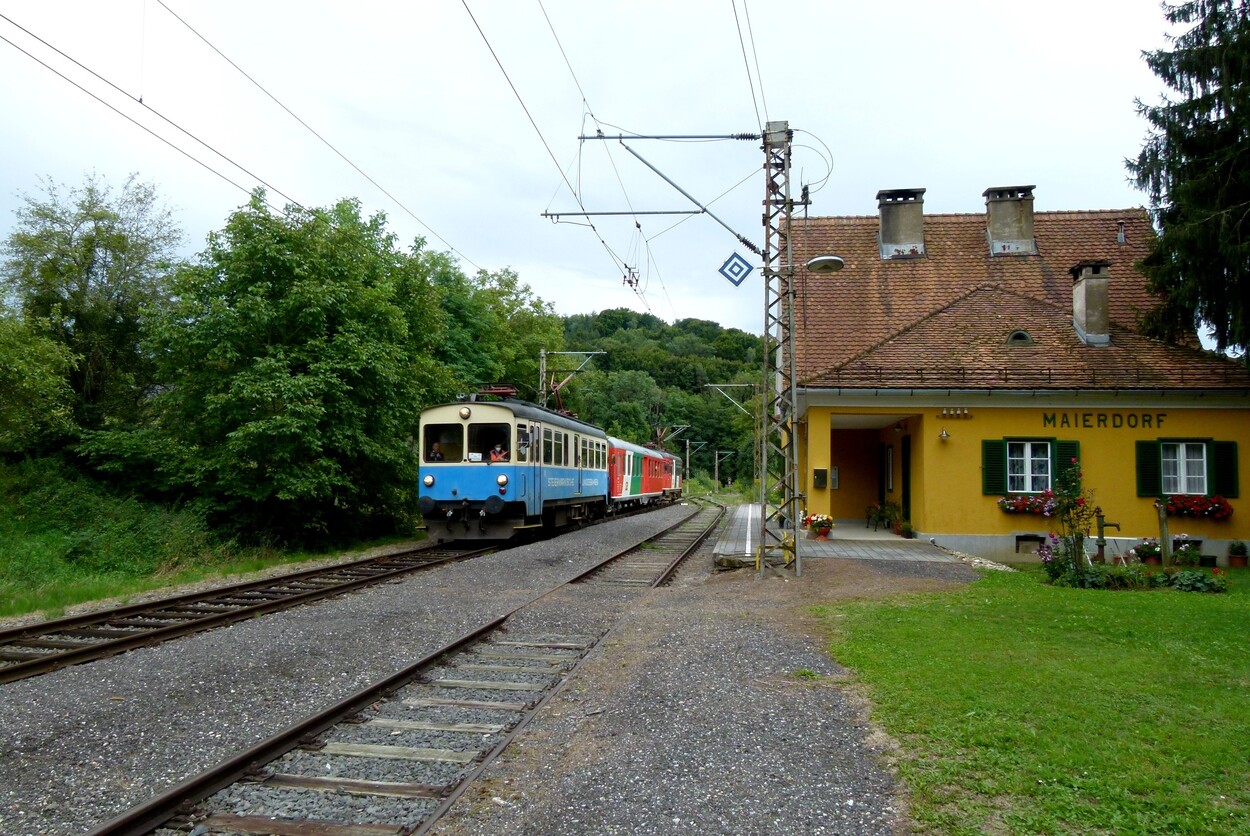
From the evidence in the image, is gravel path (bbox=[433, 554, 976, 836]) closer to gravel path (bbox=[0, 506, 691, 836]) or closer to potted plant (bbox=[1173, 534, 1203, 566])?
gravel path (bbox=[0, 506, 691, 836])

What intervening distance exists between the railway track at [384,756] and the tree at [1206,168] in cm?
1310

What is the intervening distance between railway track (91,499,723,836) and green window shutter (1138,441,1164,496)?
45.1ft

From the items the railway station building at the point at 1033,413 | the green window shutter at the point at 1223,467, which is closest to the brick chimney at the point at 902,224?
the railway station building at the point at 1033,413

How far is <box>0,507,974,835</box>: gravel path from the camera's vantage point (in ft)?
13.8

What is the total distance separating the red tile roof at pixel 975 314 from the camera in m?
17.1

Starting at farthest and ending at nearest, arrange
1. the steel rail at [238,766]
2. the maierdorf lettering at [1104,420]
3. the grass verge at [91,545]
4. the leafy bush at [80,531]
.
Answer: the maierdorf lettering at [1104,420], the leafy bush at [80,531], the grass verge at [91,545], the steel rail at [238,766]

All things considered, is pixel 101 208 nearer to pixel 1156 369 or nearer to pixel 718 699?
pixel 718 699

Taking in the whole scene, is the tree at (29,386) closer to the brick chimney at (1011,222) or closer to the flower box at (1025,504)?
the flower box at (1025,504)

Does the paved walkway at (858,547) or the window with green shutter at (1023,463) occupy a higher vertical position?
the window with green shutter at (1023,463)

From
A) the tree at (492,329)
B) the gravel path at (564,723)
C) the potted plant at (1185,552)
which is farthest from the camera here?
the tree at (492,329)

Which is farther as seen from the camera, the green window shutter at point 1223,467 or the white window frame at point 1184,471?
the white window frame at point 1184,471

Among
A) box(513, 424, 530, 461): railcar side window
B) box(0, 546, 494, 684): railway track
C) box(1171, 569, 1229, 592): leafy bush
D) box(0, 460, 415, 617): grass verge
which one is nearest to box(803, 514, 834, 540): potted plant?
box(513, 424, 530, 461): railcar side window

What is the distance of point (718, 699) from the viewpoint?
6188 mm

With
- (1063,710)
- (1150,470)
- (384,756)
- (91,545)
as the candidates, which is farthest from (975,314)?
(91,545)
